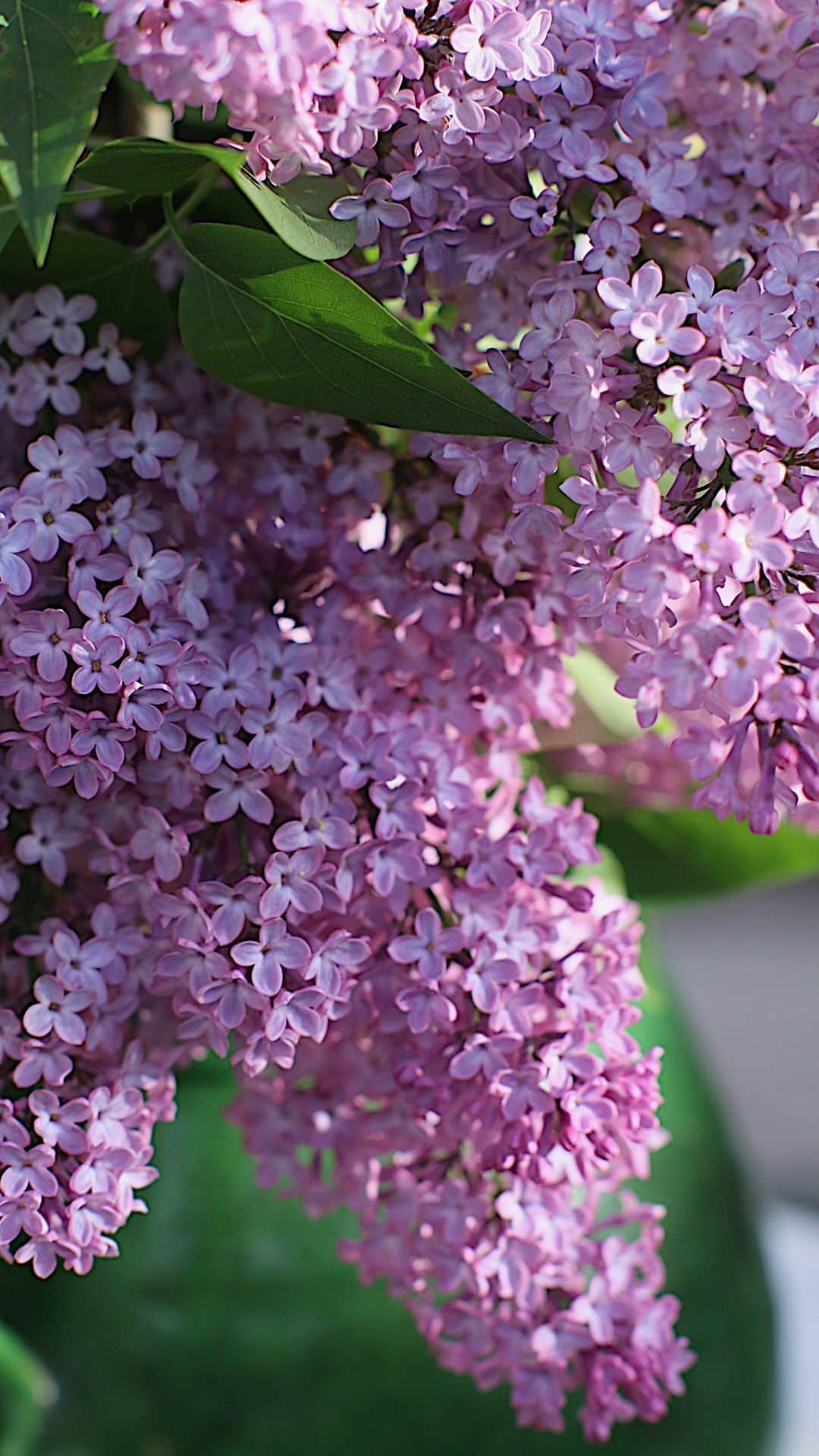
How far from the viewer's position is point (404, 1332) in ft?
1.35

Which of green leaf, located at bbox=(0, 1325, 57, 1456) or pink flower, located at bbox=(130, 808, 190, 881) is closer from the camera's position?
pink flower, located at bbox=(130, 808, 190, 881)

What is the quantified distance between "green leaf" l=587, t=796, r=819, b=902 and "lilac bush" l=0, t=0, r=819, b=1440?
12cm

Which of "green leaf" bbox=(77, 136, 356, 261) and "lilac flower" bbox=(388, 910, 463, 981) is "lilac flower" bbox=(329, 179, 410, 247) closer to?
"green leaf" bbox=(77, 136, 356, 261)

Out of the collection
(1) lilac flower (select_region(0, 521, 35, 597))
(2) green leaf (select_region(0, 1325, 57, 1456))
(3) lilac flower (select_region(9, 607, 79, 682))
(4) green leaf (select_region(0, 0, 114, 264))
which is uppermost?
(4) green leaf (select_region(0, 0, 114, 264))

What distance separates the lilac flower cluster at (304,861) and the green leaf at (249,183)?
32mm

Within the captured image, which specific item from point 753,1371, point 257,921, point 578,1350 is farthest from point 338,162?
point 753,1371

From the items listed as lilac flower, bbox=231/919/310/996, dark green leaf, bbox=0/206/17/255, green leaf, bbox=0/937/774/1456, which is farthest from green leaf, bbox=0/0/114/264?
green leaf, bbox=0/937/774/1456

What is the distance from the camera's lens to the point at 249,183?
0.23 meters

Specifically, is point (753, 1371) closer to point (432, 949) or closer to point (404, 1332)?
point (404, 1332)

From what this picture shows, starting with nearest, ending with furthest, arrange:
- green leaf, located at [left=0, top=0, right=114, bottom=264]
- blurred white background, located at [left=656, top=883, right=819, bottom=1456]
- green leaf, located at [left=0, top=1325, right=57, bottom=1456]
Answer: green leaf, located at [left=0, top=0, right=114, bottom=264], green leaf, located at [left=0, top=1325, right=57, bottom=1456], blurred white background, located at [left=656, top=883, right=819, bottom=1456]

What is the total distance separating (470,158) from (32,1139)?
0.19m

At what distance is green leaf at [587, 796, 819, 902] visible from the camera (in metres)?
0.44

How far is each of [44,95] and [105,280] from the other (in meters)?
0.08

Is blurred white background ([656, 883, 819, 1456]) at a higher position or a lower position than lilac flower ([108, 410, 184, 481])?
lower
